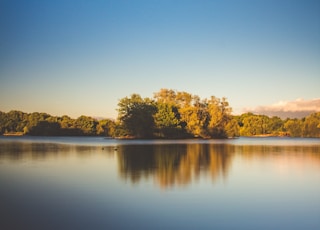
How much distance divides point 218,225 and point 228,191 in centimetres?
476

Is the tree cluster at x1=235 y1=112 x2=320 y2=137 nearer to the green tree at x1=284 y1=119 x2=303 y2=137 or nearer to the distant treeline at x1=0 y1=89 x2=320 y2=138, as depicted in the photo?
the green tree at x1=284 y1=119 x2=303 y2=137

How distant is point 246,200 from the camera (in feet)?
36.5

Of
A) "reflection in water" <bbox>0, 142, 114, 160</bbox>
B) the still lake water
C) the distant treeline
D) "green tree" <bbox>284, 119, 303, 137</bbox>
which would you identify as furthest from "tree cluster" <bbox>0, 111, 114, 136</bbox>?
the still lake water

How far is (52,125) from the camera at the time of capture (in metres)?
108

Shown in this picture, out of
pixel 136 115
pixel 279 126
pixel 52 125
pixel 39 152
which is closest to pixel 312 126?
pixel 279 126

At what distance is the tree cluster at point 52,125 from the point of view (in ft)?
352

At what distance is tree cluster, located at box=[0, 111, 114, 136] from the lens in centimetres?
10731

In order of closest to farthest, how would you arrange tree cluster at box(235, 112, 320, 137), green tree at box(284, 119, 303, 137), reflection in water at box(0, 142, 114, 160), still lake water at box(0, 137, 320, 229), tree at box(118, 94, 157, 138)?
still lake water at box(0, 137, 320, 229) < reflection in water at box(0, 142, 114, 160) < tree at box(118, 94, 157, 138) < tree cluster at box(235, 112, 320, 137) < green tree at box(284, 119, 303, 137)

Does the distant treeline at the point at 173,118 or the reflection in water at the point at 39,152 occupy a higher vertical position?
the distant treeline at the point at 173,118

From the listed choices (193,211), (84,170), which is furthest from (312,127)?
(193,211)

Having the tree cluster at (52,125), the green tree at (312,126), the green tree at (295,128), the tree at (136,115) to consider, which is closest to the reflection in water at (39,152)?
the tree at (136,115)

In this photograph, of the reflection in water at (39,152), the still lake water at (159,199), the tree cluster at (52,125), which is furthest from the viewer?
the tree cluster at (52,125)

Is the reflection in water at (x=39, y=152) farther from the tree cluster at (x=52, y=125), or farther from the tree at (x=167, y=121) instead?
the tree cluster at (x=52, y=125)

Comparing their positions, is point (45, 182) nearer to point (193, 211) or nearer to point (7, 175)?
point (7, 175)
